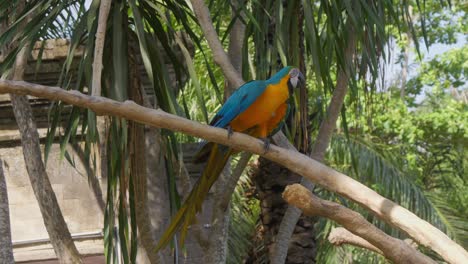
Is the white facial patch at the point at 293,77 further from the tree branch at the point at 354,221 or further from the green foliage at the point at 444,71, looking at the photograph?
the green foliage at the point at 444,71

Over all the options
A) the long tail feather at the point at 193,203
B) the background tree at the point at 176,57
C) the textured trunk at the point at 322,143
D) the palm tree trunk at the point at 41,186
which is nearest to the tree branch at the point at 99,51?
the background tree at the point at 176,57

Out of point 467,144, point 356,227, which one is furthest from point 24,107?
point 467,144

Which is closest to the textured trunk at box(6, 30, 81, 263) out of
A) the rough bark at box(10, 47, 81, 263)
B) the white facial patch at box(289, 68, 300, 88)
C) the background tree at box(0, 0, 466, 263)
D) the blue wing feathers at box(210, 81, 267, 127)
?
the rough bark at box(10, 47, 81, 263)

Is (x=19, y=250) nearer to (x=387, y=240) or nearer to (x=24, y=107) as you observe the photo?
(x=24, y=107)

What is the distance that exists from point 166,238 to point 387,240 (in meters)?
0.86

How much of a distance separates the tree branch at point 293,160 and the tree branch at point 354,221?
0.15ft

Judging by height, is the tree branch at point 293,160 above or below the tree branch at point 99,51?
below

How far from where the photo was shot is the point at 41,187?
371 cm

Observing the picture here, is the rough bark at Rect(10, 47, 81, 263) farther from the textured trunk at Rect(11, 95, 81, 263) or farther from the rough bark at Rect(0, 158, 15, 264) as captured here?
the rough bark at Rect(0, 158, 15, 264)

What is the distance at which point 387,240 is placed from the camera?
244cm

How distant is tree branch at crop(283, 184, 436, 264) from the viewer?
2424 mm

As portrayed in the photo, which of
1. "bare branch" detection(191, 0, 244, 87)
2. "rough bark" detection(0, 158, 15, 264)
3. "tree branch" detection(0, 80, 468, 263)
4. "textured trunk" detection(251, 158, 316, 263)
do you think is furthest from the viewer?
"textured trunk" detection(251, 158, 316, 263)

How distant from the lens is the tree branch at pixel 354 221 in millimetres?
2424

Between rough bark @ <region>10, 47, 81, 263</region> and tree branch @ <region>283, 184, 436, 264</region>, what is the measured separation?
4.98ft
